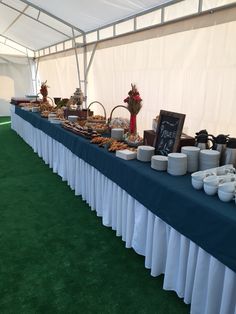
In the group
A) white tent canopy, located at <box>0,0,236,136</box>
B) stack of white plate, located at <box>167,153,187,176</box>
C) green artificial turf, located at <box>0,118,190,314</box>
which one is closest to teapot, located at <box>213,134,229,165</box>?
stack of white plate, located at <box>167,153,187,176</box>

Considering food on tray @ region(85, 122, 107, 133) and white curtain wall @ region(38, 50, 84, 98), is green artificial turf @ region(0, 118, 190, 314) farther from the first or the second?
white curtain wall @ region(38, 50, 84, 98)

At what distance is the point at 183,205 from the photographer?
104 cm

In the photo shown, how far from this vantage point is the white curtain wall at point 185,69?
2.00 metres

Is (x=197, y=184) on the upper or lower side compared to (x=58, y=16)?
lower

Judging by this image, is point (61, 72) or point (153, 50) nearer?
point (153, 50)

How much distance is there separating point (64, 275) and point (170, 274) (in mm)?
552

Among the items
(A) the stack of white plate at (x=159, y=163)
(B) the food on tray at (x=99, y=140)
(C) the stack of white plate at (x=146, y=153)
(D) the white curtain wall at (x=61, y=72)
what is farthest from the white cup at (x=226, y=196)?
(D) the white curtain wall at (x=61, y=72)

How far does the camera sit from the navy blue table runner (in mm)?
888

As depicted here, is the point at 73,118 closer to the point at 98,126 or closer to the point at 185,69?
the point at 98,126

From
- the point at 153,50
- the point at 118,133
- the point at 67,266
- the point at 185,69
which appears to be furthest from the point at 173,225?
the point at 153,50

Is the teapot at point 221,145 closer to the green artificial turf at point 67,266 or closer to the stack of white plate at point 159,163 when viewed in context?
the stack of white plate at point 159,163

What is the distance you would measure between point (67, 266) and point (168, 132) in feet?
3.00

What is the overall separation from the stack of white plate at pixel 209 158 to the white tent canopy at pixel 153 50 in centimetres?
92

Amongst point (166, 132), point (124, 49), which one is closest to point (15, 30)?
point (124, 49)
